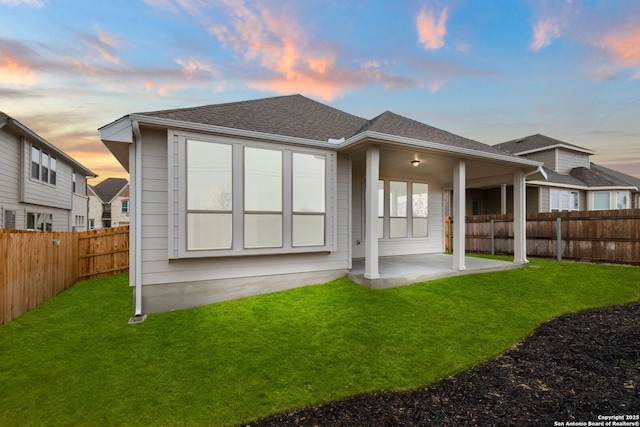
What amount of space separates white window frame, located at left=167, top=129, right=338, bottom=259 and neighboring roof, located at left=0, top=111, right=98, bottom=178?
32.6 ft

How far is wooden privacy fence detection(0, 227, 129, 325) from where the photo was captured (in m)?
4.95

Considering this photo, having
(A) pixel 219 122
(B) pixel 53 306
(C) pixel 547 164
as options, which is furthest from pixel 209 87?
(C) pixel 547 164

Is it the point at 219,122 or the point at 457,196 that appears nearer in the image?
the point at 219,122

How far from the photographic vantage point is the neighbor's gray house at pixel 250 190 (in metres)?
5.02

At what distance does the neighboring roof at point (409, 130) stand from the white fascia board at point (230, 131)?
119 cm

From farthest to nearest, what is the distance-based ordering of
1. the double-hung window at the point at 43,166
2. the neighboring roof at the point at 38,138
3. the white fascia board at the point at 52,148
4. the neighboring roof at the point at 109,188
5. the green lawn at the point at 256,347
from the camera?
the neighboring roof at the point at 109,188 → the double-hung window at the point at 43,166 → the white fascia board at the point at 52,148 → the neighboring roof at the point at 38,138 → the green lawn at the point at 256,347

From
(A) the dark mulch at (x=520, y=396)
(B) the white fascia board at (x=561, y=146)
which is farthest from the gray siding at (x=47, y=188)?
(B) the white fascia board at (x=561, y=146)

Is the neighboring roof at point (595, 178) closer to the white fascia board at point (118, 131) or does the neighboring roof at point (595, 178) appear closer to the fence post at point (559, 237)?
the fence post at point (559, 237)

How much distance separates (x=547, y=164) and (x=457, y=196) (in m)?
17.1

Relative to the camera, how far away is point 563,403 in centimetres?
256

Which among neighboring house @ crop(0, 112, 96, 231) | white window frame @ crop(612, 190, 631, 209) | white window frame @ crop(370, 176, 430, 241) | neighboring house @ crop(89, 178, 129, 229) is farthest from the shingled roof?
neighboring house @ crop(89, 178, 129, 229)

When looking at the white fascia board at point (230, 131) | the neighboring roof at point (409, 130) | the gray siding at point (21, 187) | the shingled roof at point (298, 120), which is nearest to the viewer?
the white fascia board at point (230, 131)

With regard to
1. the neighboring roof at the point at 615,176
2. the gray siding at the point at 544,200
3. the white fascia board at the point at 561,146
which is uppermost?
the white fascia board at the point at 561,146

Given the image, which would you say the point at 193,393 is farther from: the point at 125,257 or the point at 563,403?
the point at 125,257
